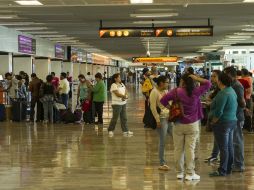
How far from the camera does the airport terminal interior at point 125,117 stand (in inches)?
300

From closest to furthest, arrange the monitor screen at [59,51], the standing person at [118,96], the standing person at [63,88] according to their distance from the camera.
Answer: the standing person at [118,96] < the standing person at [63,88] < the monitor screen at [59,51]

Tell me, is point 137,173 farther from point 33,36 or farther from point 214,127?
point 33,36

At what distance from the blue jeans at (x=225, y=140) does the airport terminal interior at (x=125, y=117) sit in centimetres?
2

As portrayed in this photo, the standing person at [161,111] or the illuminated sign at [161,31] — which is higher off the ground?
the illuminated sign at [161,31]

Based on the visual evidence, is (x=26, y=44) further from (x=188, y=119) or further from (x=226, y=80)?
(x=188, y=119)

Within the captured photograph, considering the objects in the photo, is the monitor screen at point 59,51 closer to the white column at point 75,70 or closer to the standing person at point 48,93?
the white column at point 75,70

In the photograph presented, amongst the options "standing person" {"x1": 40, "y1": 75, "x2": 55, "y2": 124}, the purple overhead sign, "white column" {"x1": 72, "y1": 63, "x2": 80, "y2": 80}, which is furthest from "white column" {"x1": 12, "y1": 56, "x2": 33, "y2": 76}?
"white column" {"x1": 72, "y1": 63, "x2": 80, "y2": 80}

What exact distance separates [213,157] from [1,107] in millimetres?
10103

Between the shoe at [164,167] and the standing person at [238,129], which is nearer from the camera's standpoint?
the standing person at [238,129]

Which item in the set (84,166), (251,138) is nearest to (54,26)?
(251,138)

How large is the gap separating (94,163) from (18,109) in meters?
8.75

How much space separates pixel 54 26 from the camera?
1944 cm

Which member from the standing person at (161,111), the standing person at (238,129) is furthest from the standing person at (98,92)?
the standing person at (238,129)

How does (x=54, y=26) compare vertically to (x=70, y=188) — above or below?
above
